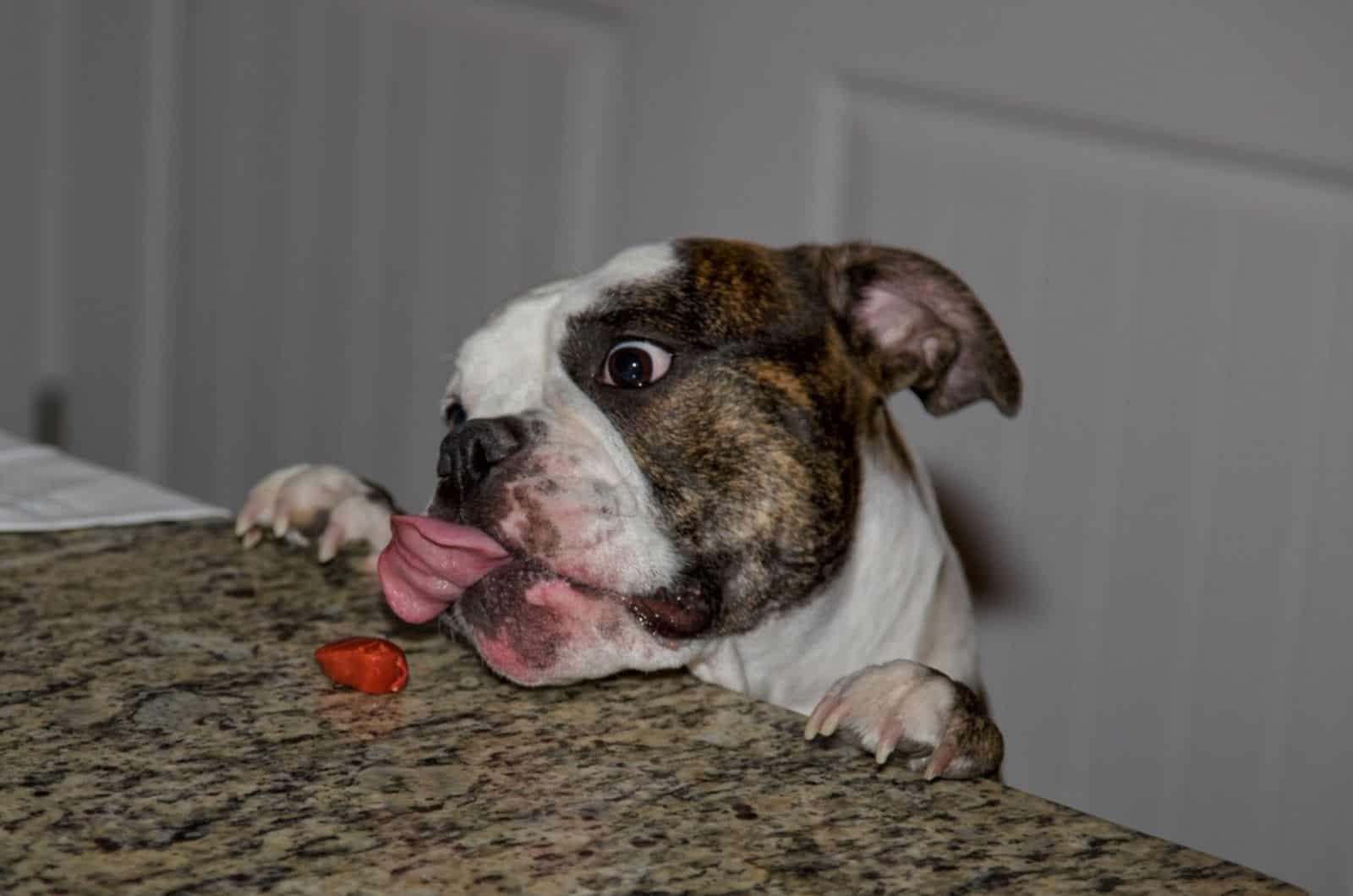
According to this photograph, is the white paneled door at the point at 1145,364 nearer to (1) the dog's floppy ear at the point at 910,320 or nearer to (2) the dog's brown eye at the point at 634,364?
(1) the dog's floppy ear at the point at 910,320

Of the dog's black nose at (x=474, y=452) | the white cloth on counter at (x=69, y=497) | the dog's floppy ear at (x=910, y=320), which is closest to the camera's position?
the dog's black nose at (x=474, y=452)

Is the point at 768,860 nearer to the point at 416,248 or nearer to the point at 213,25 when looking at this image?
the point at 416,248

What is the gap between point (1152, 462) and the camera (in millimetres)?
2871

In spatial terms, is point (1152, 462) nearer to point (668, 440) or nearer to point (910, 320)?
point (910, 320)

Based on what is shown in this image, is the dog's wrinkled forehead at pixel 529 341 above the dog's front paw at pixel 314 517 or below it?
above

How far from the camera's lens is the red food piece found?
1.47m

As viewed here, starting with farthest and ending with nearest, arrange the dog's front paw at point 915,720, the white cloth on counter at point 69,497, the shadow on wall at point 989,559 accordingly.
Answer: the shadow on wall at point 989,559 < the white cloth on counter at point 69,497 < the dog's front paw at point 915,720

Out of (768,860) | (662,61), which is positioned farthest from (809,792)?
(662,61)

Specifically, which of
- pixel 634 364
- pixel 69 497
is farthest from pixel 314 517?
pixel 634 364

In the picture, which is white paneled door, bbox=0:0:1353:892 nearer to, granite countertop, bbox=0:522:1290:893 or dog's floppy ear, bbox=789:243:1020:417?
dog's floppy ear, bbox=789:243:1020:417

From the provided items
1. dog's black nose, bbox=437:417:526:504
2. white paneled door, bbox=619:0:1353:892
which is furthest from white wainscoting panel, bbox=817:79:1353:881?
dog's black nose, bbox=437:417:526:504

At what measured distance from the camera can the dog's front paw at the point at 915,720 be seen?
4.66ft

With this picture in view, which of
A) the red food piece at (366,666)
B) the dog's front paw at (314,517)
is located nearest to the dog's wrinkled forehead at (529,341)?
the dog's front paw at (314,517)

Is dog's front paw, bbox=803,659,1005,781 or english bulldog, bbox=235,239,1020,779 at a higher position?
english bulldog, bbox=235,239,1020,779
